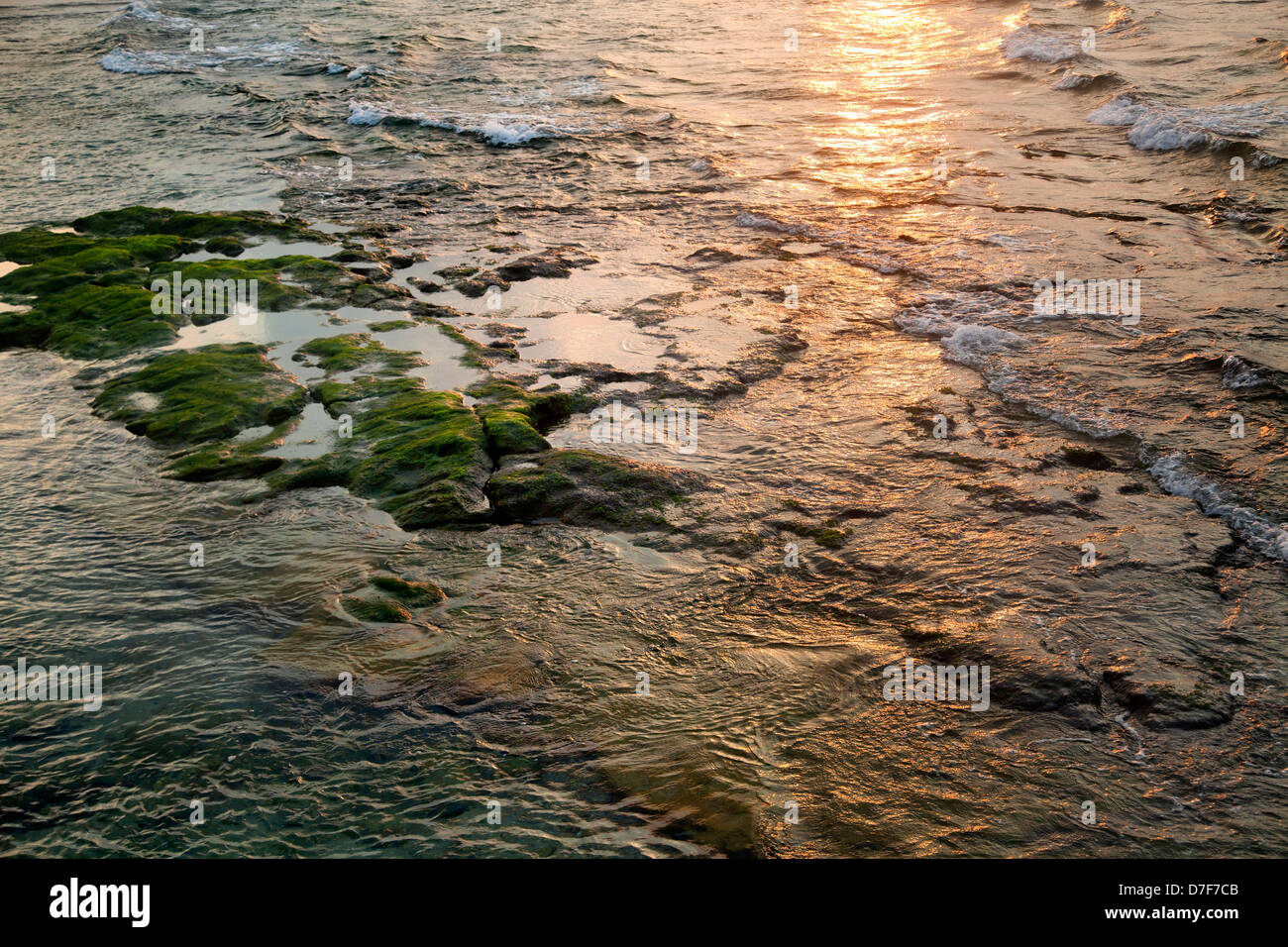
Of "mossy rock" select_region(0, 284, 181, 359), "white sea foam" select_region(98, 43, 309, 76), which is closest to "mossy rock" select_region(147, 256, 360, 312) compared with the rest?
"mossy rock" select_region(0, 284, 181, 359)

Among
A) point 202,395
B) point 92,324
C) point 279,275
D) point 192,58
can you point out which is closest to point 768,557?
point 202,395

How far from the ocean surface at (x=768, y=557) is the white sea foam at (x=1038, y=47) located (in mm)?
→ 3633

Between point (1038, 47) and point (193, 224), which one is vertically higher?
point (1038, 47)

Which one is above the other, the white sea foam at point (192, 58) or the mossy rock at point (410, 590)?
the white sea foam at point (192, 58)

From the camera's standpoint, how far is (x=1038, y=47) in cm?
1634

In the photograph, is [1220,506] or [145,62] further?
[145,62]

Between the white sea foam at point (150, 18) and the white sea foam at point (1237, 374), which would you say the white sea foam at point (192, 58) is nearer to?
the white sea foam at point (150, 18)

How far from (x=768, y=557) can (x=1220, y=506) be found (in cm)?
274

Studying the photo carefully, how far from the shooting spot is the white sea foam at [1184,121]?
11773 mm

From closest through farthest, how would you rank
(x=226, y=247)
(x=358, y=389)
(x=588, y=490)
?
(x=588, y=490) → (x=358, y=389) → (x=226, y=247)

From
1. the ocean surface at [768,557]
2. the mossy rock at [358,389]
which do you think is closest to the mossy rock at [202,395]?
the mossy rock at [358,389]

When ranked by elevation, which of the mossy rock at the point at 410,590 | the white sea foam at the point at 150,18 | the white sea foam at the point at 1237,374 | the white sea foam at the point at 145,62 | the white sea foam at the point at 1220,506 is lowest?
the mossy rock at the point at 410,590

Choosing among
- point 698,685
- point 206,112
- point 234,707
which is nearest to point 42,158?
point 206,112

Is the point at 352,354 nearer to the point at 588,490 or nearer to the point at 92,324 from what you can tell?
the point at 92,324
